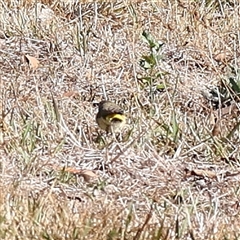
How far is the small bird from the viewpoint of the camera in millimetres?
3654

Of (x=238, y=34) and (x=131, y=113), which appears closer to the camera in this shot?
(x=131, y=113)

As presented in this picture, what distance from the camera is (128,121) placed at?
12.8 ft

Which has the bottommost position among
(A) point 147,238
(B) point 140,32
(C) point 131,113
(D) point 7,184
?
(A) point 147,238

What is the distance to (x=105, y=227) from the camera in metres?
2.61

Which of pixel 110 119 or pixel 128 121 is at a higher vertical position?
pixel 128 121

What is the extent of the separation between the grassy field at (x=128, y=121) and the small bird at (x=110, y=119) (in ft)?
0.17

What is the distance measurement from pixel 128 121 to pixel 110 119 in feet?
0.89

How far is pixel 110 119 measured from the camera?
3650 millimetres

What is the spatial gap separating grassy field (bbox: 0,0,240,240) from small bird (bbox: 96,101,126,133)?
5 centimetres

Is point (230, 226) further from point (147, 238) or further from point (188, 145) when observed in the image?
point (188, 145)

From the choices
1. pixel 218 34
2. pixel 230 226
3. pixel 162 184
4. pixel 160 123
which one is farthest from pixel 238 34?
pixel 230 226

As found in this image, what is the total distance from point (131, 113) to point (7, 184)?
121 cm

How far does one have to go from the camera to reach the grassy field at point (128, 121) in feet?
9.08

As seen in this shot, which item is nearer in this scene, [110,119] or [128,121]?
[110,119]
